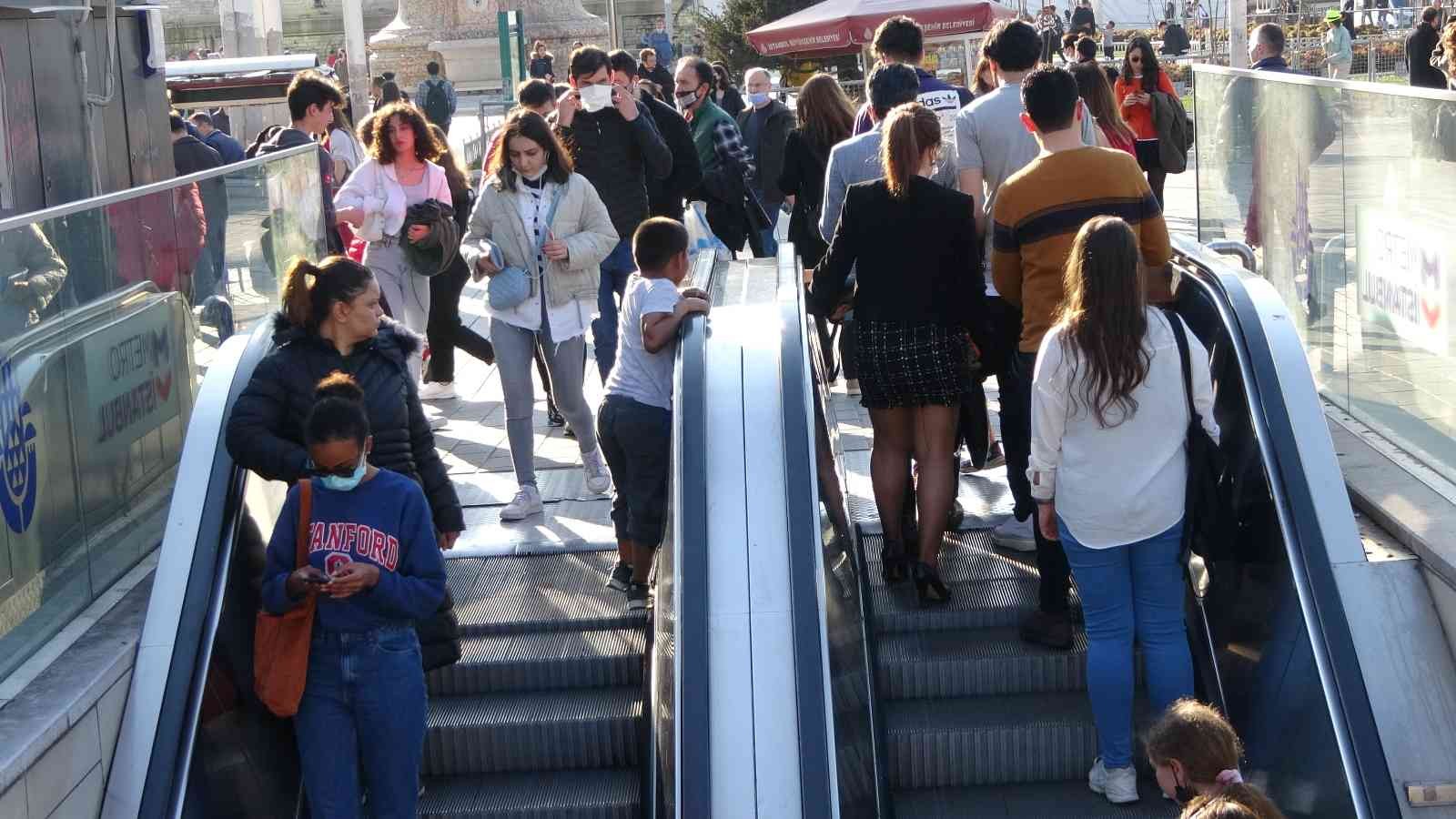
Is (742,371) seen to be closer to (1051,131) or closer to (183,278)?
(1051,131)

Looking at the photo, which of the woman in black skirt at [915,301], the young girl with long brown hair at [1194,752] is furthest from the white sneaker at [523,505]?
the young girl with long brown hair at [1194,752]

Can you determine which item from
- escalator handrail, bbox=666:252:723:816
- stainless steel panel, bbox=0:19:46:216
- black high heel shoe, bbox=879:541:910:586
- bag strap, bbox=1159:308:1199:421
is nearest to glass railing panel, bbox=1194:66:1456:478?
bag strap, bbox=1159:308:1199:421

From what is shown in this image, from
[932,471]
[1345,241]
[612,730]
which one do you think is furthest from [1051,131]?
[612,730]

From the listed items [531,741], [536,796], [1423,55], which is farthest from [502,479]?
[1423,55]

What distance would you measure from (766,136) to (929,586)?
5633mm

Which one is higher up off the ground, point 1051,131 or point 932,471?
point 1051,131

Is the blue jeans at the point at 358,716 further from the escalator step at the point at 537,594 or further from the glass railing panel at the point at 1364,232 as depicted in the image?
the glass railing panel at the point at 1364,232

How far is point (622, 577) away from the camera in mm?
6504

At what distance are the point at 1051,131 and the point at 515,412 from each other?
114 inches

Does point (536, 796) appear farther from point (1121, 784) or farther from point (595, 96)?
point (595, 96)

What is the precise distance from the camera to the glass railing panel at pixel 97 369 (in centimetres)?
446

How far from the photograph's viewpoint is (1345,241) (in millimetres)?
6602

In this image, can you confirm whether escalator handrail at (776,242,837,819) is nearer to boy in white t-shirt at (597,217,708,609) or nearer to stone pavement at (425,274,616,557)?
boy in white t-shirt at (597,217,708,609)

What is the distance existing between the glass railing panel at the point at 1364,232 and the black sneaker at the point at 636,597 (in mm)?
2732
